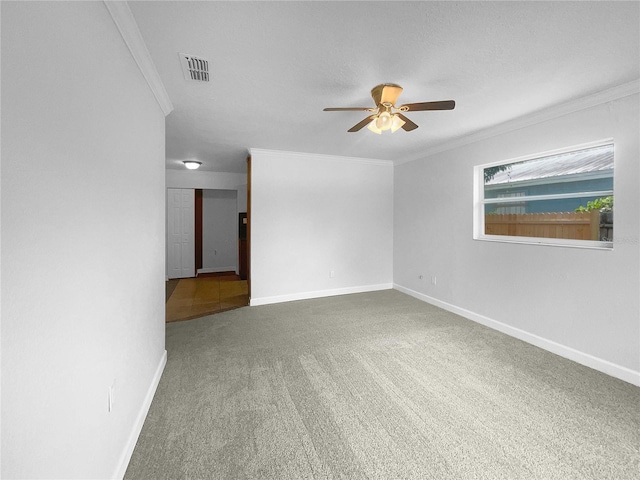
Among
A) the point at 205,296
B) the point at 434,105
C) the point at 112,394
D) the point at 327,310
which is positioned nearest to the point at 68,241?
the point at 112,394

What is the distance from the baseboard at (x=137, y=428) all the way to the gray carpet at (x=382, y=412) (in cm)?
4

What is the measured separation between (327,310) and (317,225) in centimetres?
145

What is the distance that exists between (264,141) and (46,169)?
3.20 m

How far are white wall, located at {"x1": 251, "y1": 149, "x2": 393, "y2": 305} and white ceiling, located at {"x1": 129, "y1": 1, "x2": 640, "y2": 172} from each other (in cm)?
156

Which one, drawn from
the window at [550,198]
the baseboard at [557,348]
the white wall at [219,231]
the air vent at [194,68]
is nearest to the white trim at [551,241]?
the window at [550,198]

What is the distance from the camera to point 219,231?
24.4 ft

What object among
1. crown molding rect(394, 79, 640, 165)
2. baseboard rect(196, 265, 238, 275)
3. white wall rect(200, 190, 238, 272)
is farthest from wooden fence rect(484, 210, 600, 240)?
baseboard rect(196, 265, 238, 275)

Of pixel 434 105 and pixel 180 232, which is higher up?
pixel 434 105

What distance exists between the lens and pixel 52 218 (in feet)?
3.05

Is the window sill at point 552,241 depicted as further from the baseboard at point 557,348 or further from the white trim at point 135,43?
the white trim at point 135,43

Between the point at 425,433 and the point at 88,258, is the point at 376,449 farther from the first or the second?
the point at 88,258

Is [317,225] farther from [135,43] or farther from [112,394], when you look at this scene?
[112,394]

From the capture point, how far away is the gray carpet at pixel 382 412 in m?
1.54

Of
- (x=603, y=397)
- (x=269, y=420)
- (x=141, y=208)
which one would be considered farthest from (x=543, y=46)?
(x=269, y=420)
